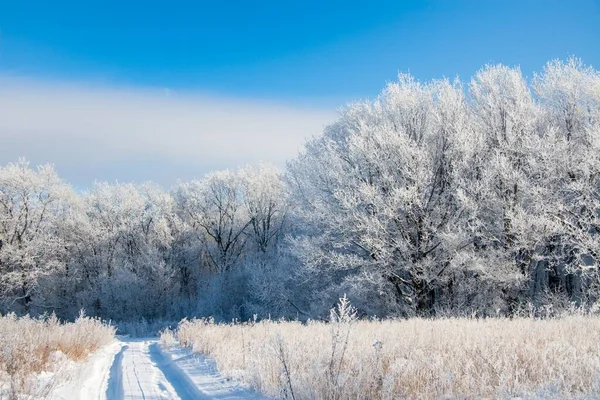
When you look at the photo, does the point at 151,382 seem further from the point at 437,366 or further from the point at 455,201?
the point at 455,201

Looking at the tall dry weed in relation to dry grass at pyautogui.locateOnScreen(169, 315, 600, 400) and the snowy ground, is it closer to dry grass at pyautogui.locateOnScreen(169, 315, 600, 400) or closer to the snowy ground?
dry grass at pyautogui.locateOnScreen(169, 315, 600, 400)

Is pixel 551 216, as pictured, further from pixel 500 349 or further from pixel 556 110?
pixel 500 349

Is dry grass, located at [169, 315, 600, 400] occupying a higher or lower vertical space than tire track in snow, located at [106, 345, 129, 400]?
higher

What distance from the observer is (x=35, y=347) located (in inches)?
302

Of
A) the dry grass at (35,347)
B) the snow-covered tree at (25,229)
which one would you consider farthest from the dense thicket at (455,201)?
the snow-covered tree at (25,229)

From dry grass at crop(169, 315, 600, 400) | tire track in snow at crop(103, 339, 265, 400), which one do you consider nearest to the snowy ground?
tire track in snow at crop(103, 339, 265, 400)

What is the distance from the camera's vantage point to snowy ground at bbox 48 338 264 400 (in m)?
6.14

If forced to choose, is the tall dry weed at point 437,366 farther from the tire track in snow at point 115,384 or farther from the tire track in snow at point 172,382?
the tire track in snow at point 115,384

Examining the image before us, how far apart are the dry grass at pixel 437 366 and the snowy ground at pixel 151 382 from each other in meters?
0.40

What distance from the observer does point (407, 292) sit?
1931 centimetres

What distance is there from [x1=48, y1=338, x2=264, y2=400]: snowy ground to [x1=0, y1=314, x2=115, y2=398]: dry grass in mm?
503

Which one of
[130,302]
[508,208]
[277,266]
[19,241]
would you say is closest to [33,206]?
[19,241]

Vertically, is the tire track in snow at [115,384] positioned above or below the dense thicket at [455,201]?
below

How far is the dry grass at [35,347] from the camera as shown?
5750 millimetres
